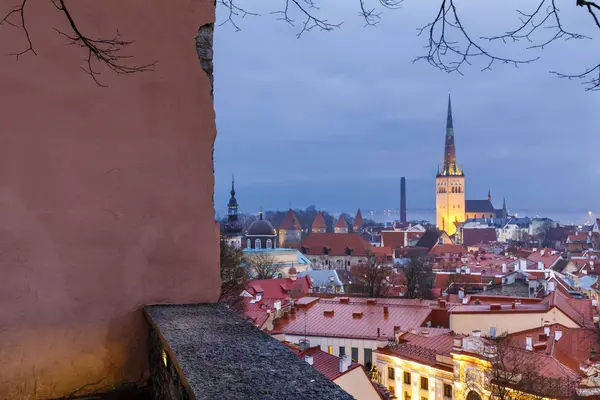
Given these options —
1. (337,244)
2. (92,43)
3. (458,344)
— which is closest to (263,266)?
(337,244)

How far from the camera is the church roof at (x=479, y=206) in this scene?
11381cm

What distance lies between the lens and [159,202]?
288 centimetres

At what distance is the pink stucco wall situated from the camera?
2645mm

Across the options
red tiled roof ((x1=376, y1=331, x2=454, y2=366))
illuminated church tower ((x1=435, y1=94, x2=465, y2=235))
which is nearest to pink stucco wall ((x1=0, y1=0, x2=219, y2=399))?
red tiled roof ((x1=376, y1=331, x2=454, y2=366))

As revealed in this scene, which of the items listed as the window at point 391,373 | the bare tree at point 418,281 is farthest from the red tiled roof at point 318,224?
the window at point 391,373

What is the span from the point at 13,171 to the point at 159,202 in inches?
25.9

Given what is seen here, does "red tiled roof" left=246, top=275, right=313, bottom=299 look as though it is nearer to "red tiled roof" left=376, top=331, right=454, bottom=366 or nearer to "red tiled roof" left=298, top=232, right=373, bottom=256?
"red tiled roof" left=376, top=331, right=454, bottom=366

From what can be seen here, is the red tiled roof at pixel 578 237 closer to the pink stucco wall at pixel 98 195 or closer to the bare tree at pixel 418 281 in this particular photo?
the bare tree at pixel 418 281

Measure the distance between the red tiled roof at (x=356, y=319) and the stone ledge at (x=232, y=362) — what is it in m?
19.8

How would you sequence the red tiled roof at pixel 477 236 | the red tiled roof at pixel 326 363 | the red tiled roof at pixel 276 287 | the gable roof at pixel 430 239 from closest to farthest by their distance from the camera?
the red tiled roof at pixel 326 363, the red tiled roof at pixel 276 287, the gable roof at pixel 430 239, the red tiled roof at pixel 477 236

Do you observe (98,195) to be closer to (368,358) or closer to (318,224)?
(368,358)

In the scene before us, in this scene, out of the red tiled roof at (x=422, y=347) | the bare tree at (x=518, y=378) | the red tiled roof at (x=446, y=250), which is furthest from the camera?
the red tiled roof at (x=446, y=250)

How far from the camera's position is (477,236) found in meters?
81.4

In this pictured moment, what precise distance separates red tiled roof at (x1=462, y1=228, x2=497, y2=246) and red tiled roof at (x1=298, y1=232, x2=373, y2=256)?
23867 mm
